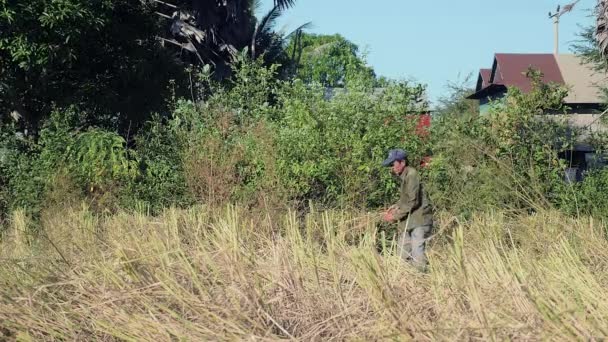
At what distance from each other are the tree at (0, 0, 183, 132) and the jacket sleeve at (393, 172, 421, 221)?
6826mm

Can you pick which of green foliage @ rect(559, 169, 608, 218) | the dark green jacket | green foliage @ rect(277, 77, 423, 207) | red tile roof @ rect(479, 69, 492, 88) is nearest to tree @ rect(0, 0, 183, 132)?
green foliage @ rect(277, 77, 423, 207)

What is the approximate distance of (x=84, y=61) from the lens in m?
14.8

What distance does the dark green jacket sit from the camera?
7727 millimetres

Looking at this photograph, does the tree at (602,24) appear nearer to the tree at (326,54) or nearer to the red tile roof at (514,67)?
the red tile roof at (514,67)

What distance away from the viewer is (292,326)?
4125mm

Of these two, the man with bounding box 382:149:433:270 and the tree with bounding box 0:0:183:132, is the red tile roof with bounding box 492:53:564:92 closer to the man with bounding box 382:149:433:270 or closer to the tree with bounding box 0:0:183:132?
the tree with bounding box 0:0:183:132

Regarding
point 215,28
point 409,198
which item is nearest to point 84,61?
point 215,28

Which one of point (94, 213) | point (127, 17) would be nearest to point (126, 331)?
point (94, 213)

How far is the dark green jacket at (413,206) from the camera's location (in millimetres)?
7727

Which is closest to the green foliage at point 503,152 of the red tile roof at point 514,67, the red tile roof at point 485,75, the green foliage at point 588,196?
the green foliage at point 588,196

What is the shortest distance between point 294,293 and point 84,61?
1148 centimetres

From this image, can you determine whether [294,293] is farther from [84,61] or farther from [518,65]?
[518,65]

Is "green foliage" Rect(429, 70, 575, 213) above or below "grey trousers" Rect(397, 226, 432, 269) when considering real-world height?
above

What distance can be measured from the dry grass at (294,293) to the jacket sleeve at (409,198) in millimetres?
1992
